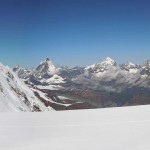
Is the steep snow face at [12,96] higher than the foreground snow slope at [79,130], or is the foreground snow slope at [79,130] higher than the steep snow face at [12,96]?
the steep snow face at [12,96]

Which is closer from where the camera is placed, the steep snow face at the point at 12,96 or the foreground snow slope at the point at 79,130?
the foreground snow slope at the point at 79,130

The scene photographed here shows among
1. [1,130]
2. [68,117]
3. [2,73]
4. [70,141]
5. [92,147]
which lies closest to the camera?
[92,147]

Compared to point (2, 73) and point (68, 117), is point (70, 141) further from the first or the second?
point (2, 73)

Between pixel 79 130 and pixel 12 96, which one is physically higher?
pixel 12 96

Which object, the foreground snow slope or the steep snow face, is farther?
the steep snow face

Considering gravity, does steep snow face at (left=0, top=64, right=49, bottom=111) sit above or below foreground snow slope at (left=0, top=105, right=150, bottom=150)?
above

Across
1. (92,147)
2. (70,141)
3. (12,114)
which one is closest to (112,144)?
(92,147)

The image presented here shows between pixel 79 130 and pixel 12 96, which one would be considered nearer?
pixel 79 130

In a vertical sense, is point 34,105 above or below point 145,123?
above
